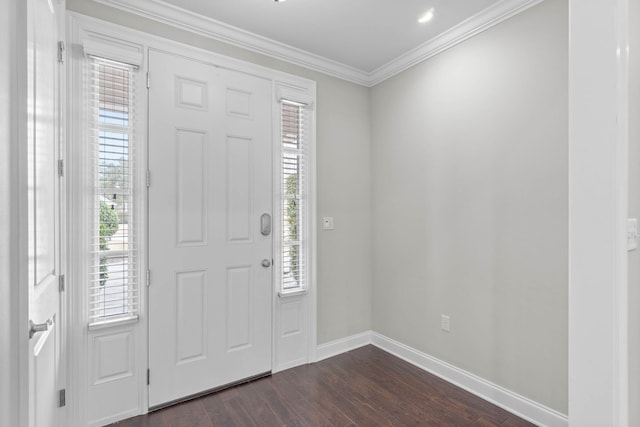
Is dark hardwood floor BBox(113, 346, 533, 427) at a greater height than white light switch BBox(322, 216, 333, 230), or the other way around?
white light switch BBox(322, 216, 333, 230)

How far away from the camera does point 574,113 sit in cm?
137

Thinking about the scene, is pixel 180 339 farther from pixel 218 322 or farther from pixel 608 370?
pixel 608 370

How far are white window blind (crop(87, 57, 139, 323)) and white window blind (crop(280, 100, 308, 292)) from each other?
108cm

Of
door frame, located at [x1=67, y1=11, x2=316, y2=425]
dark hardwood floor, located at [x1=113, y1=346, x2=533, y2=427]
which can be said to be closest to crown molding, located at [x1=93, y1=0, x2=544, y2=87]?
door frame, located at [x1=67, y1=11, x2=316, y2=425]

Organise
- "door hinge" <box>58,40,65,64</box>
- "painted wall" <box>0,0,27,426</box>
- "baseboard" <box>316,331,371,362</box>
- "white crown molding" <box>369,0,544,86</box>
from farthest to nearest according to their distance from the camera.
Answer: "baseboard" <box>316,331,371,362</box> < "white crown molding" <box>369,0,544,86</box> < "door hinge" <box>58,40,65,64</box> < "painted wall" <box>0,0,27,426</box>

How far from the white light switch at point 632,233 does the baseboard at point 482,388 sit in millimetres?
1095

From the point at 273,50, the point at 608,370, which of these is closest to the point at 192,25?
the point at 273,50

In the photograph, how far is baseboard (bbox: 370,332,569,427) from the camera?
6.37 ft

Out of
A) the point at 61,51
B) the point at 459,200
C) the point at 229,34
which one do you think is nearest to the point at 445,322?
the point at 459,200

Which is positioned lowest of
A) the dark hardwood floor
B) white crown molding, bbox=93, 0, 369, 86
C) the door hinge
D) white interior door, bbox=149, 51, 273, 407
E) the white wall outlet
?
the dark hardwood floor

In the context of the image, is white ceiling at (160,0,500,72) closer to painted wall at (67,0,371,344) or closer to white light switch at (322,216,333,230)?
painted wall at (67,0,371,344)

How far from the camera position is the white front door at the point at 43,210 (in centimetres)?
113

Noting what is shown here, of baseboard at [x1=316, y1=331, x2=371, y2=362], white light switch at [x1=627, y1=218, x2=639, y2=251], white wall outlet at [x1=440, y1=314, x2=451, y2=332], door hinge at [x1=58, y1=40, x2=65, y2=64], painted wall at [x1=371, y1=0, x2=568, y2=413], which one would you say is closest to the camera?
white light switch at [x1=627, y1=218, x2=639, y2=251]

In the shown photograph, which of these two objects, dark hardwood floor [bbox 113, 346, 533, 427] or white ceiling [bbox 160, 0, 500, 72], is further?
white ceiling [bbox 160, 0, 500, 72]
